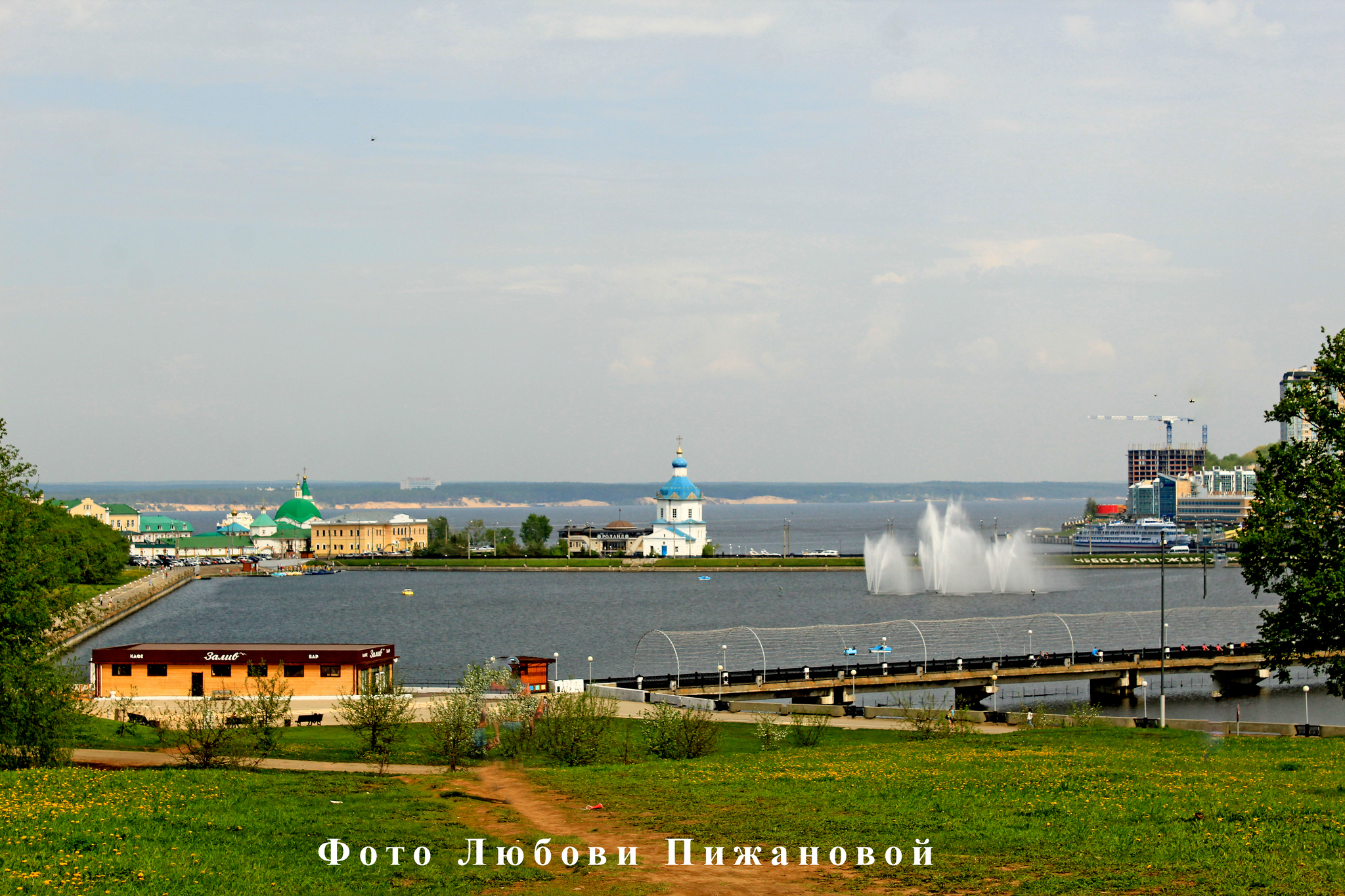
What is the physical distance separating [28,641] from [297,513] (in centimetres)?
16947

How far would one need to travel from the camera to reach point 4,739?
969 inches

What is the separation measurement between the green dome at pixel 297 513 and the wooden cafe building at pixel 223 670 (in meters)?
150

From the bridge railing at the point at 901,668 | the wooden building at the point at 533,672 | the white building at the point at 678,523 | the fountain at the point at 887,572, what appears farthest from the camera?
the white building at the point at 678,523

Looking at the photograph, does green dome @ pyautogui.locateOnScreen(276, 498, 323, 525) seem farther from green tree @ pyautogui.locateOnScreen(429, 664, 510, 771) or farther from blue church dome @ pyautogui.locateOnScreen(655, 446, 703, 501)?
green tree @ pyautogui.locateOnScreen(429, 664, 510, 771)

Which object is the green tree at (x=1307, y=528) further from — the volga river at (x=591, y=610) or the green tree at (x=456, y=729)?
the volga river at (x=591, y=610)

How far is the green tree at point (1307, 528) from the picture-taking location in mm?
29719

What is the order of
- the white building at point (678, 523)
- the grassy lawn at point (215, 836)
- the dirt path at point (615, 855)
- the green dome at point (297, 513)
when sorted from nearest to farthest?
the grassy lawn at point (215, 836) → the dirt path at point (615, 855) → the white building at point (678, 523) → the green dome at point (297, 513)

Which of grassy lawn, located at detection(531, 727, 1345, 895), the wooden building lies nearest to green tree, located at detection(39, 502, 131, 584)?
the wooden building

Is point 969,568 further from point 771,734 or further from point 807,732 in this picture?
point 771,734

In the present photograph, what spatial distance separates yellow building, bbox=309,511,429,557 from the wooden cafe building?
143m

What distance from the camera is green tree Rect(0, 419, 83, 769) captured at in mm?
24672

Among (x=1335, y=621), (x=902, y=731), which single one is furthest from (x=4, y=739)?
(x=1335, y=621)

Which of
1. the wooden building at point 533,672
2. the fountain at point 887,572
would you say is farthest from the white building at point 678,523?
the wooden building at point 533,672

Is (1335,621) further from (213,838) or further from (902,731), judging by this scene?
(213,838)
